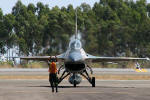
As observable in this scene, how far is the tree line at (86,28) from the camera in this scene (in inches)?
1907

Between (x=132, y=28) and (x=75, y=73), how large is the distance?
1116 inches

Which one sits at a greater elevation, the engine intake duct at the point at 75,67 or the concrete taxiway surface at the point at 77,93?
the engine intake duct at the point at 75,67

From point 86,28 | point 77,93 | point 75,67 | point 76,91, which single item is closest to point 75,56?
point 75,67

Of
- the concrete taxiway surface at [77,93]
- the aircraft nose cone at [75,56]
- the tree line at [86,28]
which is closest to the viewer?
the concrete taxiway surface at [77,93]

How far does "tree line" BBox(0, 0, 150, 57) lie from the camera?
48.4 m

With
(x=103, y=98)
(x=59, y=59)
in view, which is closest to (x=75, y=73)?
(x=59, y=59)

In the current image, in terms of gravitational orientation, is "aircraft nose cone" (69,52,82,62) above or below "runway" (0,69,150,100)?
above

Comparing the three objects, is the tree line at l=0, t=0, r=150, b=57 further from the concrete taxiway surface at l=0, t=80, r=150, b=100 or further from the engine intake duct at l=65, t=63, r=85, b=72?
the concrete taxiway surface at l=0, t=80, r=150, b=100

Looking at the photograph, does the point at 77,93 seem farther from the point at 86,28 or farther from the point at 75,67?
the point at 86,28

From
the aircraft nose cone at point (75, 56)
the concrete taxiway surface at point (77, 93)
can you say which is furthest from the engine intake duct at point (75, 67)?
the concrete taxiway surface at point (77, 93)

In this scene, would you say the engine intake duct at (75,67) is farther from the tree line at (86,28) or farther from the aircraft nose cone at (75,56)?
the tree line at (86,28)

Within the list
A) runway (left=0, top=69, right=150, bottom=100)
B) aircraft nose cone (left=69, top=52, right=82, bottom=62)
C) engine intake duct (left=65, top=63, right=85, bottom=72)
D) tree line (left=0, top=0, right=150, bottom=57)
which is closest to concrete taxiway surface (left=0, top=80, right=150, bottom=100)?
runway (left=0, top=69, right=150, bottom=100)

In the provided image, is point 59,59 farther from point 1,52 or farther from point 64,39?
point 1,52

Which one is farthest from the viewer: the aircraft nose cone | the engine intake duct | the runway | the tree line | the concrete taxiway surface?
the tree line
